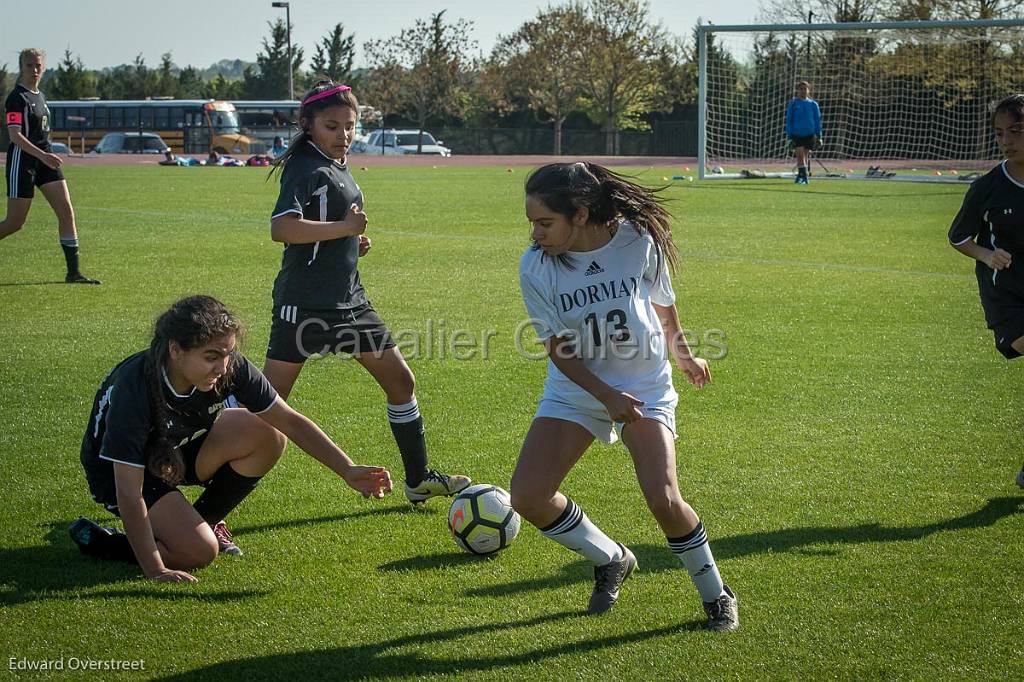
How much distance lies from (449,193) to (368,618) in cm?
2074

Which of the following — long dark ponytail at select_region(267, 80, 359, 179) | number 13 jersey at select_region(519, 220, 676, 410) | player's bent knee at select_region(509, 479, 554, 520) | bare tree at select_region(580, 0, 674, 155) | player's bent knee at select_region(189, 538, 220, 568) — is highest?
bare tree at select_region(580, 0, 674, 155)

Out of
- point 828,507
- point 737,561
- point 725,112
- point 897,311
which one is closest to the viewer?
point 737,561

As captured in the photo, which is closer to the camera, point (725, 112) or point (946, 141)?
point (946, 141)

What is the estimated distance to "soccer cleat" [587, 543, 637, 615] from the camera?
12.7 ft

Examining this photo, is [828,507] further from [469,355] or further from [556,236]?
[469,355]

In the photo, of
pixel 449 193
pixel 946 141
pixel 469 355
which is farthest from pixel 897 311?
pixel 946 141

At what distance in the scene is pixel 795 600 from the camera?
3.90 metres

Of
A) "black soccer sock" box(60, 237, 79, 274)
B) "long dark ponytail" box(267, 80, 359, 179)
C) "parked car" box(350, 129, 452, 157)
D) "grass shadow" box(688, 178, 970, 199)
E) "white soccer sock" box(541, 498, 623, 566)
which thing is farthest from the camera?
"parked car" box(350, 129, 452, 157)

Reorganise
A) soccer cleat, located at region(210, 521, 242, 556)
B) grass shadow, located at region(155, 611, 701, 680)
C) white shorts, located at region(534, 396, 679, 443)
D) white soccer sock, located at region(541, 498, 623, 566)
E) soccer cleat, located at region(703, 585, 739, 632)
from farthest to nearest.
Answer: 1. soccer cleat, located at region(210, 521, 242, 556)
2. white soccer sock, located at region(541, 498, 623, 566)
3. white shorts, located at region(534, 396, 679, 443)
4. soccer cleat, located at region(703, 585, 739, 632)
5. grass shadow, located at region(155, 611, 701, 680)

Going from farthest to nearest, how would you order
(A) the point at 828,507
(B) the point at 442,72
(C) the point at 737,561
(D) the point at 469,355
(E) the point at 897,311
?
(B) the point at 442,72, (E) the point at 897,311, (D) the point at 469,355, (A) the point at 828,507, (C) the point at 737,561

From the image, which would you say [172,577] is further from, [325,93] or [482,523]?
[325,93]

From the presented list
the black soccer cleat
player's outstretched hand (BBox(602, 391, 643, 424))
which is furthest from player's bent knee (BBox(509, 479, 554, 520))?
the black soccer cleat

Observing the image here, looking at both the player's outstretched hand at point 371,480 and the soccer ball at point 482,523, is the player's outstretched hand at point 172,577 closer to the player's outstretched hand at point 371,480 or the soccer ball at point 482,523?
the player's outstretched hand at point 371,480

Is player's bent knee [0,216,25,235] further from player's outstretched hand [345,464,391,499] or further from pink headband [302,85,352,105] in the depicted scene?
player's outstretched hand [345,464,391,499]
